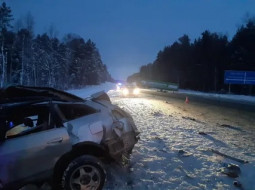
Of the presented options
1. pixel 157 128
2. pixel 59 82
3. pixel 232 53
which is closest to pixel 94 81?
pixel 59 82

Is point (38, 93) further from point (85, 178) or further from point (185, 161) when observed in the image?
point (185, 161)

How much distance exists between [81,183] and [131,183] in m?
1.27

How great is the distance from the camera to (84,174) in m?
4.64

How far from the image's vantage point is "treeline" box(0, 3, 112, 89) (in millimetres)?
56312

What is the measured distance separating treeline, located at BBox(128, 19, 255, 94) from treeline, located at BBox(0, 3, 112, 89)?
27.7m

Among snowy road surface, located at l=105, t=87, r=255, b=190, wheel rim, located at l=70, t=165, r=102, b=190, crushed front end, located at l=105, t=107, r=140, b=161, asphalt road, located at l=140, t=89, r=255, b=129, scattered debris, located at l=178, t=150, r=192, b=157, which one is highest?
crushed front end, located at l=105, t=107, r=140, b=161

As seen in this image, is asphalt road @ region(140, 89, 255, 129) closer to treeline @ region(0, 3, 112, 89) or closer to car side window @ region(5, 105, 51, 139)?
car side window @ region(5, 105, 51, 139)

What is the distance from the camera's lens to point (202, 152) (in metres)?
7.69

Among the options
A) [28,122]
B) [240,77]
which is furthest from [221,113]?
[240,77]

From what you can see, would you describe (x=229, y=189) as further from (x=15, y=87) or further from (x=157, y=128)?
(x=157, y=128)

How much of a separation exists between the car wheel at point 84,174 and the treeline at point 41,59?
45172mm

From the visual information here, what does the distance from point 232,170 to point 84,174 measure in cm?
339

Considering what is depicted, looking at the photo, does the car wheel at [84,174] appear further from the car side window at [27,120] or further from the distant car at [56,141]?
the car side window at [27,120]

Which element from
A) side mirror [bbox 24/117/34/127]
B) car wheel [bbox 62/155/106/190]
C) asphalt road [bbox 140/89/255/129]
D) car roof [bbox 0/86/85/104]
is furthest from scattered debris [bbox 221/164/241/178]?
asphalt road [bbox 140/89/255/129]
